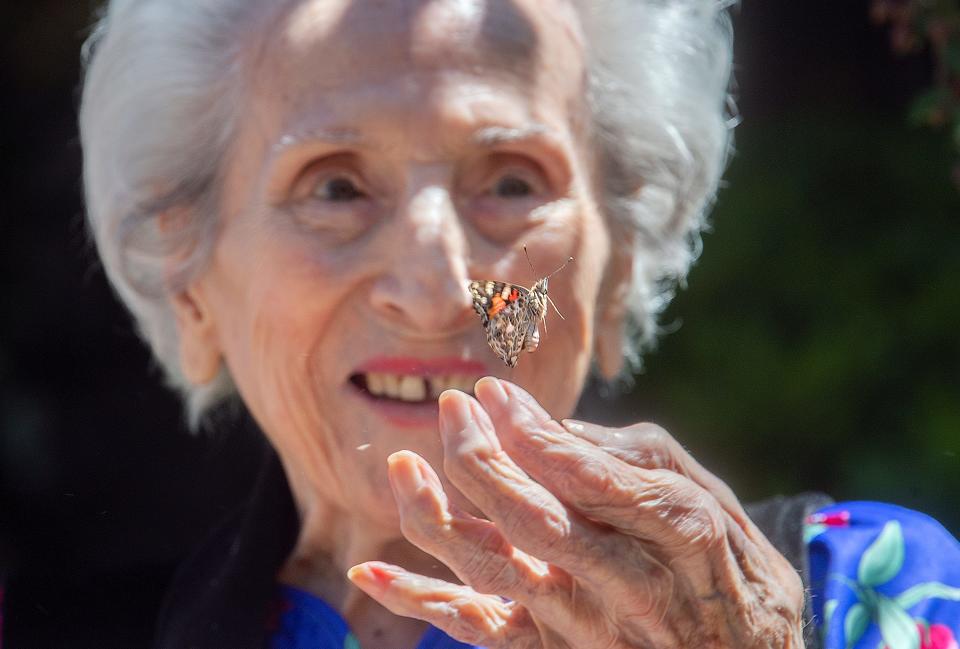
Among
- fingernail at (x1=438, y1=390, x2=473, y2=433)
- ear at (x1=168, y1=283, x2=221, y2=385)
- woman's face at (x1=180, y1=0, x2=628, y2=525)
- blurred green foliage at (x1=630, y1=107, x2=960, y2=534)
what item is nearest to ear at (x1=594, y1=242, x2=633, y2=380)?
woman's face at (x1=180, y1=0, x2=628, y2=525)

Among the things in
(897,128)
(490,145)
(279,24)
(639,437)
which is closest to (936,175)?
(897,128)

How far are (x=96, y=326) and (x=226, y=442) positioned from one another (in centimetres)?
78

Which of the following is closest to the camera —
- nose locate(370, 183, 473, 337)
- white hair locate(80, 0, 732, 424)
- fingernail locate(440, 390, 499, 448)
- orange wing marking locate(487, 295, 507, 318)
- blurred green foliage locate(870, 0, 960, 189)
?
fingernail locate(440, 390, 499, 448)

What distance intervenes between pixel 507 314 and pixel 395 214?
1.23 feet

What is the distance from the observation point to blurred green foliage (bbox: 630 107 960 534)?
122 inches

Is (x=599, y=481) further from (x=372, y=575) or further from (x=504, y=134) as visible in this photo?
(x=504, y=134)

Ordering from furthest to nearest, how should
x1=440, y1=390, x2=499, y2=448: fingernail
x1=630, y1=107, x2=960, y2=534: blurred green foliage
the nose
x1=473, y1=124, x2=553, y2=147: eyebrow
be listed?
x1=630, y1=107, x2=960, y2=534: blurred green foliage
x1=473, y1=124, x2=553, y2=147: eyebrow
the nose
x1=440, y1=390, x2=499, y2=448: fingernail

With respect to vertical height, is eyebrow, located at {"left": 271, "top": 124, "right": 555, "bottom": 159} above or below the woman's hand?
above

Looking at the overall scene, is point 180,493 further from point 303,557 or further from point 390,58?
point 390,58

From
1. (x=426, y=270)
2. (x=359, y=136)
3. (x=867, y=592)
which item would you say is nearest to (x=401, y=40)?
(x=359, y=136)

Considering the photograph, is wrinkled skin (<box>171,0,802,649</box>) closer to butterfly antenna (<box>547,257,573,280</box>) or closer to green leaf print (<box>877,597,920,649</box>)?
butterfly antenna (<box>547,257,573,280</box>)

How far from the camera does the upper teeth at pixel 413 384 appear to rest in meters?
1.87

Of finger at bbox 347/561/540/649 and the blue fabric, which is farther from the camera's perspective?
the blue fabric

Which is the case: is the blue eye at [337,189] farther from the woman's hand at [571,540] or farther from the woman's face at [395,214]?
the woman's hand at [571,540]
